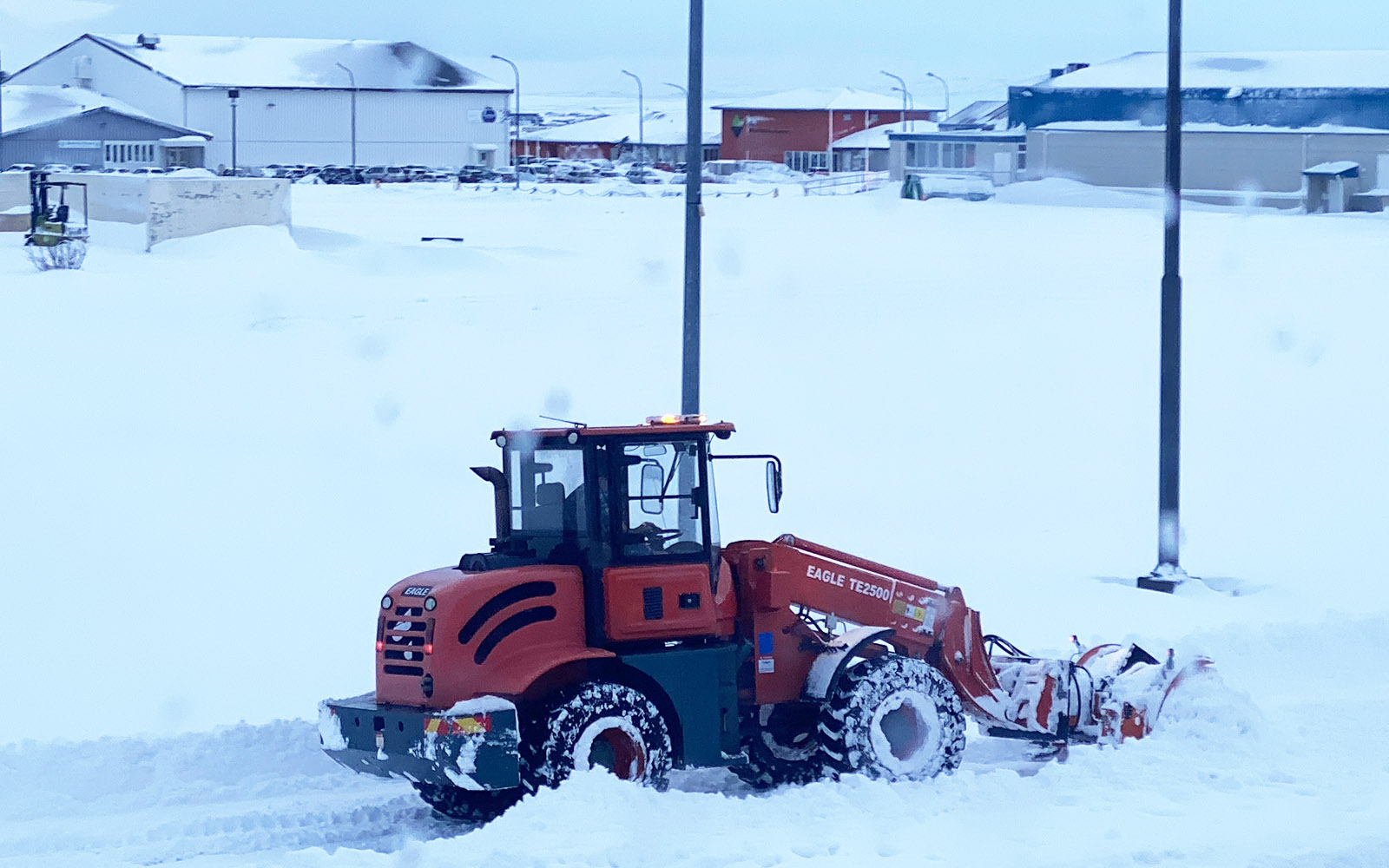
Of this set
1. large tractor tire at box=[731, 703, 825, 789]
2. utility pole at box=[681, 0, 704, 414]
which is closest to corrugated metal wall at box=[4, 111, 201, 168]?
utility pole at box=[681, 0, 704, 414]

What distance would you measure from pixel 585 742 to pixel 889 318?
22.9 metres

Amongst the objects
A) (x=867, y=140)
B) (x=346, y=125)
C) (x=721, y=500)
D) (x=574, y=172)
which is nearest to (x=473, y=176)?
(x=574, y=172)

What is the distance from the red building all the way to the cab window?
10223 cm

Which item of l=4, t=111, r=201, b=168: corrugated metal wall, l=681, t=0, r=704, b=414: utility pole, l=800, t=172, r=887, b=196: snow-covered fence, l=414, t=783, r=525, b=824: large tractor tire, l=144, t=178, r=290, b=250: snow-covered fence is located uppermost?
l=4, t=111, r=201, b=168: corrugated metal wall

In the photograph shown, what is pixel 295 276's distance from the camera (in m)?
35.3

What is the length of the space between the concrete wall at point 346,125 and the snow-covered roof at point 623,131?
650 inches

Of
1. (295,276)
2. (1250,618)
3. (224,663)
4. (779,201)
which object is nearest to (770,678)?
(224,663)

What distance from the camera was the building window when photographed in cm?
11075

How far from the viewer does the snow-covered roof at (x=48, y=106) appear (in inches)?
3595

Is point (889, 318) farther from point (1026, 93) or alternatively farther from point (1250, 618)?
point (1026, 93)

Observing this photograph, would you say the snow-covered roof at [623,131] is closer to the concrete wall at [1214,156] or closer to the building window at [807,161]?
the building window at [807,161]

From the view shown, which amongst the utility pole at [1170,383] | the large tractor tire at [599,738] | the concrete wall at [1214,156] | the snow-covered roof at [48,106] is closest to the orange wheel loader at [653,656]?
the large tractor tire at [599,738]

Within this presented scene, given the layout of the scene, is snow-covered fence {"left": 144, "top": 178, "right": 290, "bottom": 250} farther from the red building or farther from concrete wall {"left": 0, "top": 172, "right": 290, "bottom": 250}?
the red building

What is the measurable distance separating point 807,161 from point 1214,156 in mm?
49196
